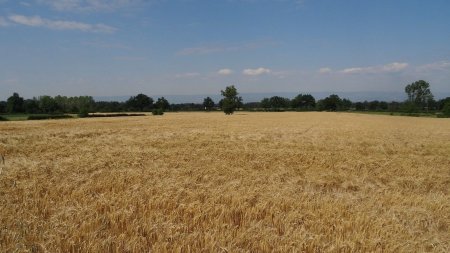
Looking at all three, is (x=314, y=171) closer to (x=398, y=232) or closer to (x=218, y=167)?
(x=218, y=167)

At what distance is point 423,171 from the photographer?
10852 mm

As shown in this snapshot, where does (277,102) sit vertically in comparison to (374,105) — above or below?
above

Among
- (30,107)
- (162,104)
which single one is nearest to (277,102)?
(162,104)

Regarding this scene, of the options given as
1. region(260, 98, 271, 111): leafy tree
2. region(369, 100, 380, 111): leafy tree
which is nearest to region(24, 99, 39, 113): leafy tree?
region(260, 98, 271, 111): leafy tree

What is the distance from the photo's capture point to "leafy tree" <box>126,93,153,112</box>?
130 m

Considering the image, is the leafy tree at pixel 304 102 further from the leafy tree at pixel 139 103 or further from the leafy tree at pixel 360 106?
the leafy tree at pixel 139 103

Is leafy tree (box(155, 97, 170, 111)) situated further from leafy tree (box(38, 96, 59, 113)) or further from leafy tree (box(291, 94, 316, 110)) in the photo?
leafy tree (box(291, 94, 316, 110))

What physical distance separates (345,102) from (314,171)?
163122 mm

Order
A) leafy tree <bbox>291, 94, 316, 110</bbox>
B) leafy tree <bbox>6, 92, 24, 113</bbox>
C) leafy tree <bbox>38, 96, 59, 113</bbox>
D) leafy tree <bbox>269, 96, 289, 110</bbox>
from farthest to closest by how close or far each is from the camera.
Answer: leafy tree <bbox>291, 94, 316, 110</bbox> < leafy tree <bbox>269, 96, 289, 110</bbox> < leafy tree <bbox>38, 96, 59, 113</bbox> < leafy tree <bbox>6, 92, 24, 113</bbox>

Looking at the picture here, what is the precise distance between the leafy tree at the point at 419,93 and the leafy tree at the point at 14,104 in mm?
139719

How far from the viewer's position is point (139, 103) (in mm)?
130125

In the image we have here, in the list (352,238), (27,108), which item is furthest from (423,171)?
(27,108)

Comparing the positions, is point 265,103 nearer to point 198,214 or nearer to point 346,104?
point 346,104

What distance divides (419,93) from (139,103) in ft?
360
